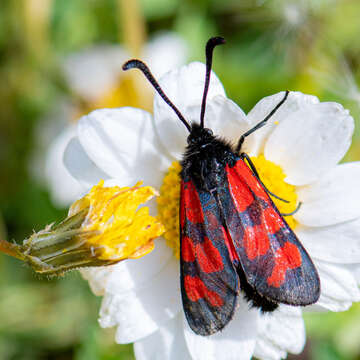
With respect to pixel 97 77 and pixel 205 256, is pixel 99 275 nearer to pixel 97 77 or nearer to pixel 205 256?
pixel 205 256

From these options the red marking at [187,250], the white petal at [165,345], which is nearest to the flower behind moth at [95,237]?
A: the red marking at [187,250]

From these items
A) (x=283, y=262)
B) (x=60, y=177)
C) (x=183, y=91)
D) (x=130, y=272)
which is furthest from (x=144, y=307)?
(x=60, y=177)

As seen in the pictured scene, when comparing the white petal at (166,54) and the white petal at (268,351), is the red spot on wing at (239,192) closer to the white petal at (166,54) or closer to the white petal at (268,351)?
the white petal at (268,351)

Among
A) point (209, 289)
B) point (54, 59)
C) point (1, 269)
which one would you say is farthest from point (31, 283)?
point (209, 289)

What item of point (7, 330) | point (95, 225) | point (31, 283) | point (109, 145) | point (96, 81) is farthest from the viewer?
point (96, 81)

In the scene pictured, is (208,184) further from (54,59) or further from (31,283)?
(54,59)

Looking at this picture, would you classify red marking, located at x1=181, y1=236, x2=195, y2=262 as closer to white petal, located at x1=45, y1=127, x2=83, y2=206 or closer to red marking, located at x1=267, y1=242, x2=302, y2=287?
red marking, located at x1=267, y1=242, x2=302, y2=287

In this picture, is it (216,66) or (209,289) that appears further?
(216,66)
